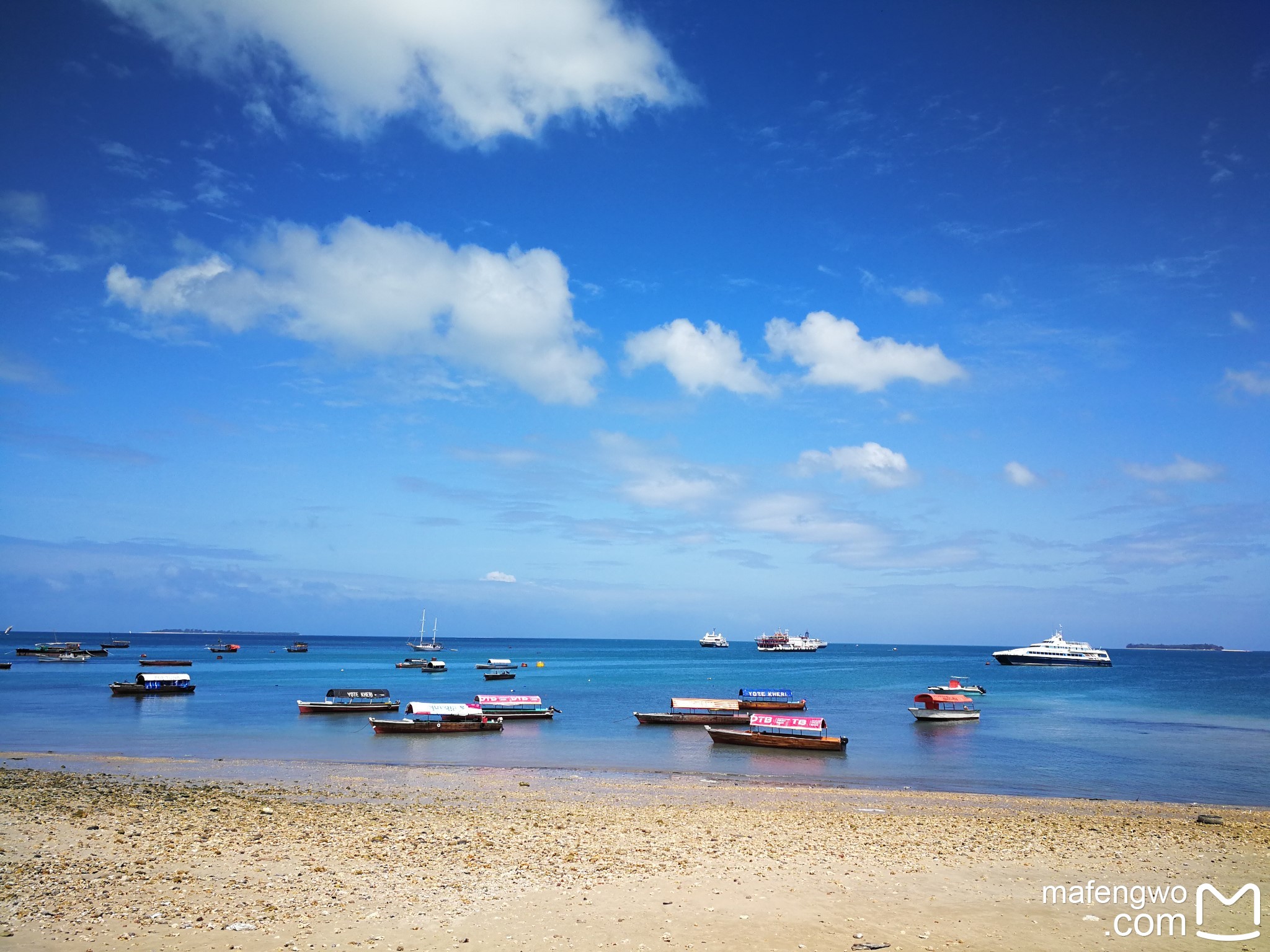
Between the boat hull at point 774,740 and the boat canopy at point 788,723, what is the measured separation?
1.27ft

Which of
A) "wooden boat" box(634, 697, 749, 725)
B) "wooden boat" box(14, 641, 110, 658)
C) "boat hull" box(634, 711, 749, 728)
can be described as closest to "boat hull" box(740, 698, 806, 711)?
"wooden boat" box(634, 697, 749, 725)

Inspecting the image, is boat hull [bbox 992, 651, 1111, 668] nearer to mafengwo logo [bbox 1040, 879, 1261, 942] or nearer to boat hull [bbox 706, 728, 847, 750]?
boat hull [bbox 706, 728, 847, 750]

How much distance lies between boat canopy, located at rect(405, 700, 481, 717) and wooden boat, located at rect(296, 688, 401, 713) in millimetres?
12174

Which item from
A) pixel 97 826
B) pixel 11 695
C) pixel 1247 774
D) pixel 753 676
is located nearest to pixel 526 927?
pixel 97 826

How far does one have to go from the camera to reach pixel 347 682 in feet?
326

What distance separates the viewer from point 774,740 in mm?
42969

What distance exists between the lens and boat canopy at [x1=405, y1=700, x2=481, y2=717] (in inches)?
1863

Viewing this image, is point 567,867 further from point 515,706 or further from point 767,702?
point 767,702

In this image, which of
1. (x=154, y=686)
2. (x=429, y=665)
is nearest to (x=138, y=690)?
(x=154, y=686)

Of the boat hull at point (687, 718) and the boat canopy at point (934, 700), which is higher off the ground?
→ the boat canopy at point (934, 700)

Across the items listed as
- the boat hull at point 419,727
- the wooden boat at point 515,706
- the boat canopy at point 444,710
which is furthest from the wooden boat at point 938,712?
the boat hull at point 419,727

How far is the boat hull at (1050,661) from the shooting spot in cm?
16950

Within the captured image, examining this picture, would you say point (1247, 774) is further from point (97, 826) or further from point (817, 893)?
point (97, 826)

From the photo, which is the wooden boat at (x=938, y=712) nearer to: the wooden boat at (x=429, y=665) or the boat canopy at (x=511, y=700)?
the boat canopy at (x=511, y=700)
